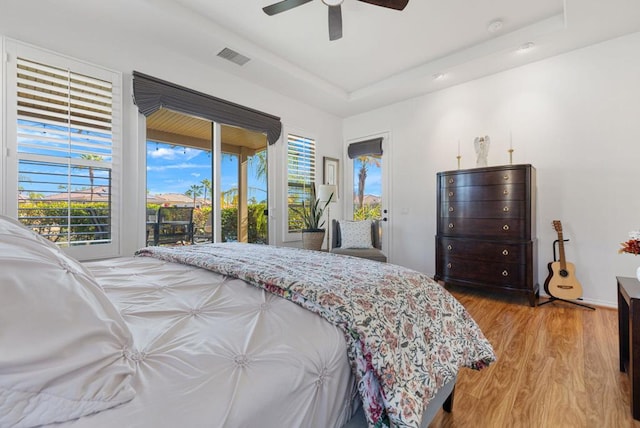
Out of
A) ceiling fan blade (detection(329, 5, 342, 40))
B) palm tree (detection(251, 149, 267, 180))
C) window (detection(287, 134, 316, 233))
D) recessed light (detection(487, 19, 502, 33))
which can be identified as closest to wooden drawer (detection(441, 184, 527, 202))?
recessed light (detection(487, 19, 502, 33))

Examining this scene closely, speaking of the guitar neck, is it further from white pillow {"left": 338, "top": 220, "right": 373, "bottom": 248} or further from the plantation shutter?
the plantation shutter

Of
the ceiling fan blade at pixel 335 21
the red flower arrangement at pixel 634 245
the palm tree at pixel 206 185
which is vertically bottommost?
the red flower arrangement at pixel 634 245

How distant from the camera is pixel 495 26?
9.53 feet

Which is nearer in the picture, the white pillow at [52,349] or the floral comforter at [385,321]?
the white pillow at [52,349]

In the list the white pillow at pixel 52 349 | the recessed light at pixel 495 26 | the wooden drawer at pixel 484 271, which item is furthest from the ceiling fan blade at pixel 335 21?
the wooden drawer at pixel 484 271

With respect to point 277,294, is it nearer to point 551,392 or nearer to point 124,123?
point 551,392

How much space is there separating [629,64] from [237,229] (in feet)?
15.2

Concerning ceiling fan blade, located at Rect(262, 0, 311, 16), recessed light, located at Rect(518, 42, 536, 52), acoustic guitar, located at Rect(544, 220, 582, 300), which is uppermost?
recessed light, located at Rect(518, 42, 536, 52)

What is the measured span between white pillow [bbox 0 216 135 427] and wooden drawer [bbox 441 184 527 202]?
3.50 m

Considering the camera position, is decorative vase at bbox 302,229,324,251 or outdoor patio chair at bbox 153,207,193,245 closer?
outdoor patio chair at bbox 153,207,193,245

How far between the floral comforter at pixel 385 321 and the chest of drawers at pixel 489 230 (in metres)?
2.11

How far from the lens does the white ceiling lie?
8.15ft

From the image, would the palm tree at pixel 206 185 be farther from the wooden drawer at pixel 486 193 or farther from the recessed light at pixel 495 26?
the recessed light at pixel 495 26

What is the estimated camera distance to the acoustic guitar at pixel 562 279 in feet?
9.73
